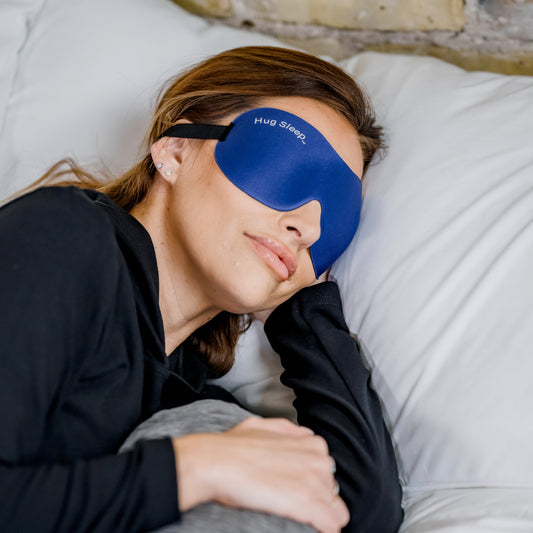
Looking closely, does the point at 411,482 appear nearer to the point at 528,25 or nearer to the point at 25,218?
the point at 25,218

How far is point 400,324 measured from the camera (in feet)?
3.48

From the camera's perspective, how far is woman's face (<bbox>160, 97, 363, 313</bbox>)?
1014 mm

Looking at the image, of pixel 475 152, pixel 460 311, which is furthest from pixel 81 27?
pixel 460 311

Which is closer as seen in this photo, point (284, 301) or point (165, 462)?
point (165, 462)

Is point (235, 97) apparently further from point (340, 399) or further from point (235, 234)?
point (340, 399)

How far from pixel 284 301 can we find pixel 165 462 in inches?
20.0

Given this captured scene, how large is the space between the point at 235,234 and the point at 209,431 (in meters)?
0.31

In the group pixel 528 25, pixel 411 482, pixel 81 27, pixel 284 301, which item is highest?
pixel 528 25

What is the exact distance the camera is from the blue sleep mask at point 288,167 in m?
1.04

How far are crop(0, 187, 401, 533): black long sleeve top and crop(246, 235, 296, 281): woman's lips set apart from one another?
0.16 metres

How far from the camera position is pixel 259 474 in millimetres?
770

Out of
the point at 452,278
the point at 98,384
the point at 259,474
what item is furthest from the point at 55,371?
the point at 452,278

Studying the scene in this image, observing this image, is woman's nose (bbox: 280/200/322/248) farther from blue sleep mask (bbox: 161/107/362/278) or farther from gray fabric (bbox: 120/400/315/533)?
gray fabric (bbox: 120/400/315/533)

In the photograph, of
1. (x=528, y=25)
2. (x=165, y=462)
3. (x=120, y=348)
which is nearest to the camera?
(x=165, y=462)
